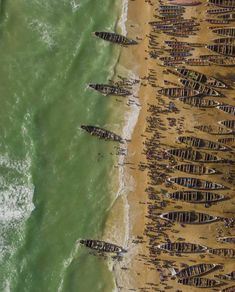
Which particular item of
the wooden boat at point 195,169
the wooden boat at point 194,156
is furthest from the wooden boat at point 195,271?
the wooden boat at point 194,156

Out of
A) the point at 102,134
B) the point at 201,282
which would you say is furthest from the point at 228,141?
the point at 201,282

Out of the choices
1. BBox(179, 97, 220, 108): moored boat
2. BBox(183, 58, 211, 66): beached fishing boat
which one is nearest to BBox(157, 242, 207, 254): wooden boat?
BBox(179, 97, 220, 108): moored boat

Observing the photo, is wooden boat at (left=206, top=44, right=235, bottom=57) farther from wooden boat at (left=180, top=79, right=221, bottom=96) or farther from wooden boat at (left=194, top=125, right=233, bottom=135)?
wooden boat at (left=194, top=125, right=233, bottom=135)

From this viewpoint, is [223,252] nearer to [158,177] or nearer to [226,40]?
[158,177]

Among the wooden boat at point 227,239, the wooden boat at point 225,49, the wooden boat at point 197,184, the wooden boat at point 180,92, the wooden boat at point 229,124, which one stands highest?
the wooden boat at point 225,49

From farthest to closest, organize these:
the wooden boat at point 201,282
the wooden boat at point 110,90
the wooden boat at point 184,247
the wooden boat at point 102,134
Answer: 1. the wooden boat at point 110,90
2. the wooden boat at point 102,134
3. the wooden boat at point 184,247
4. the wooden boat at point 201,282

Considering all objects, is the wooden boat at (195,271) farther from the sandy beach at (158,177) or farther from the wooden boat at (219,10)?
the wooden boat at (219,10)

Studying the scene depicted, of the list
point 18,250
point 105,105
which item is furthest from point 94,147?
point 18,250
